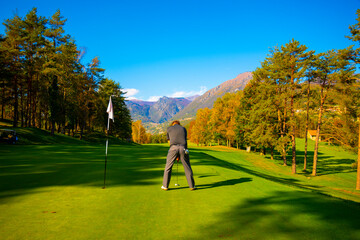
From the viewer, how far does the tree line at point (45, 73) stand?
123 feet

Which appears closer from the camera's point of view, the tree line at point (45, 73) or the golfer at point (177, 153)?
the golfer at point (177, 153)

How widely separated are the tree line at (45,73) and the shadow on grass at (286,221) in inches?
1591

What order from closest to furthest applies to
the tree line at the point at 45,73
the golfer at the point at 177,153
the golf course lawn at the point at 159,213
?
the golf course lawn at the point at 159,213
the golfer at the point at 177,153
the tree line at the point at 45,73

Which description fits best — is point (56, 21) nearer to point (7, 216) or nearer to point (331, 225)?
point (7, 216)

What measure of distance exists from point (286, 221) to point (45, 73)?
47837 mm

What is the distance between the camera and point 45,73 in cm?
4131

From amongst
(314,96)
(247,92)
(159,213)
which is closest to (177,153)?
(159,213)

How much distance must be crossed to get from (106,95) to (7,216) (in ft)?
194

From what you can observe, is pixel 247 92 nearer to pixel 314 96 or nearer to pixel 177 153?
pixel 314 96

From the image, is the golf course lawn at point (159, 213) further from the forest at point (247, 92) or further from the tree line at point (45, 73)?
the tree line at point (45, 73)

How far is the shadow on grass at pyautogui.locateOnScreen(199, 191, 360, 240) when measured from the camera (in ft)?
14.1

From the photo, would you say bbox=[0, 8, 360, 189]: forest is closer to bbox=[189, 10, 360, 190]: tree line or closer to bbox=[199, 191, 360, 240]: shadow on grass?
bbox=[189, 10, 360, 190]: tree line

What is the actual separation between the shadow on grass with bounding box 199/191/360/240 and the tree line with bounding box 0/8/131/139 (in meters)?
40.4

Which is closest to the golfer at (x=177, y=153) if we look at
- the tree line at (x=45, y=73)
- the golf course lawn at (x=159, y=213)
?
the golf course lawn at (x=159, y=213)
